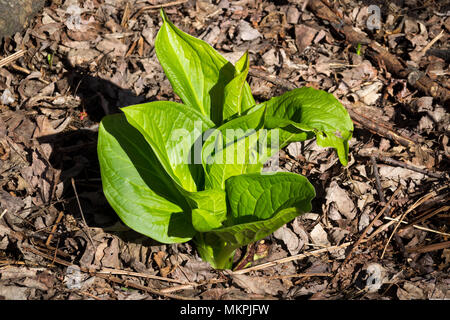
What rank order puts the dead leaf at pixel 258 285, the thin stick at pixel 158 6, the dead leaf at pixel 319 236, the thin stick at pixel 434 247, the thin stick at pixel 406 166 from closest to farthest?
the dead leaf at pixel 258 285 < the thin stick at pixel 434 247 < the dead leaf at pixel 319 236 < the thin stick at pixel 406 166 < the thin stick at pixel 158 6

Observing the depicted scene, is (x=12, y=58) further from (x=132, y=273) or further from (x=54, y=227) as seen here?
(x=132, y=273)

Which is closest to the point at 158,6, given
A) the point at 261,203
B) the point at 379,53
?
the point at 379,53

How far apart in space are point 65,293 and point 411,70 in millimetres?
2653

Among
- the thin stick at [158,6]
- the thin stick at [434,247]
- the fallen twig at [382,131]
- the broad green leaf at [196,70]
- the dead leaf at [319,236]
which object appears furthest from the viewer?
the thin stick at [158,6]

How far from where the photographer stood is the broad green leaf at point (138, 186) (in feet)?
6.73

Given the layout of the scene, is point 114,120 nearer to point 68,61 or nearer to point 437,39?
point 68,61

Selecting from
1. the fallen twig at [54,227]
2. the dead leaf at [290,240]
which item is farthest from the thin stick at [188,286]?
the fallen twig at [54,227]

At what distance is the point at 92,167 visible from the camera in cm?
277

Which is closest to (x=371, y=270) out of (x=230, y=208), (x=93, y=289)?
(x=230, y=208)

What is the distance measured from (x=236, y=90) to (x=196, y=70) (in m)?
0.28

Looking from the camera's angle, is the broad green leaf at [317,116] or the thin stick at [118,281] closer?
the broad green leaf at [317,116]

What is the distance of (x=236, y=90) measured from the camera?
1928 mm

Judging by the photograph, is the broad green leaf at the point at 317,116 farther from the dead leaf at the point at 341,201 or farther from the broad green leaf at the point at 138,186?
the dead leaf at the point at 341,201

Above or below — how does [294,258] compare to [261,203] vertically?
below
